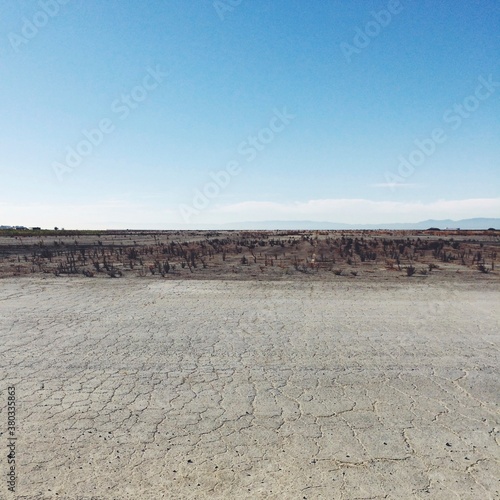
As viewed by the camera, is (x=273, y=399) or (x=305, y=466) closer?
(x=305, y=466)

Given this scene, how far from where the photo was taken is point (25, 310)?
8492 mm

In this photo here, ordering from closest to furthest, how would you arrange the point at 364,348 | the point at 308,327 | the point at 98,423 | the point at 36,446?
the point at 36,446 < the point at 98,423 < the point at 364,348 < the point at 308,327

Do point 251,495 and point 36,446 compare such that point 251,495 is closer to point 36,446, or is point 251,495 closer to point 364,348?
point 36,446

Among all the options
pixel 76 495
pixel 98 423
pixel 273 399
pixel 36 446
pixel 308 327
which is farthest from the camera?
pixel 308 327

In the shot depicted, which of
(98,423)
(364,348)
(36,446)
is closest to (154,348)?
(98,423)

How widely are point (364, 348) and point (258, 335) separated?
1.70 metres

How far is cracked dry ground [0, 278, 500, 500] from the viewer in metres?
3.02

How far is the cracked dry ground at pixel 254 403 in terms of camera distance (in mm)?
3016

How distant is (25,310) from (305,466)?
24.2 ft

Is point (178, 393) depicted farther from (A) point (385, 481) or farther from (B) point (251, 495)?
(A) point (385, 481)

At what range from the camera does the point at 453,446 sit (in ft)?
11.3

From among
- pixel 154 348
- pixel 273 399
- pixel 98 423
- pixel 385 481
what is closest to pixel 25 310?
pixel 154 348

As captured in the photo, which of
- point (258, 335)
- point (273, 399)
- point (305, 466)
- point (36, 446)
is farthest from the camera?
point (258, 335)

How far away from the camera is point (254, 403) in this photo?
4227mm
